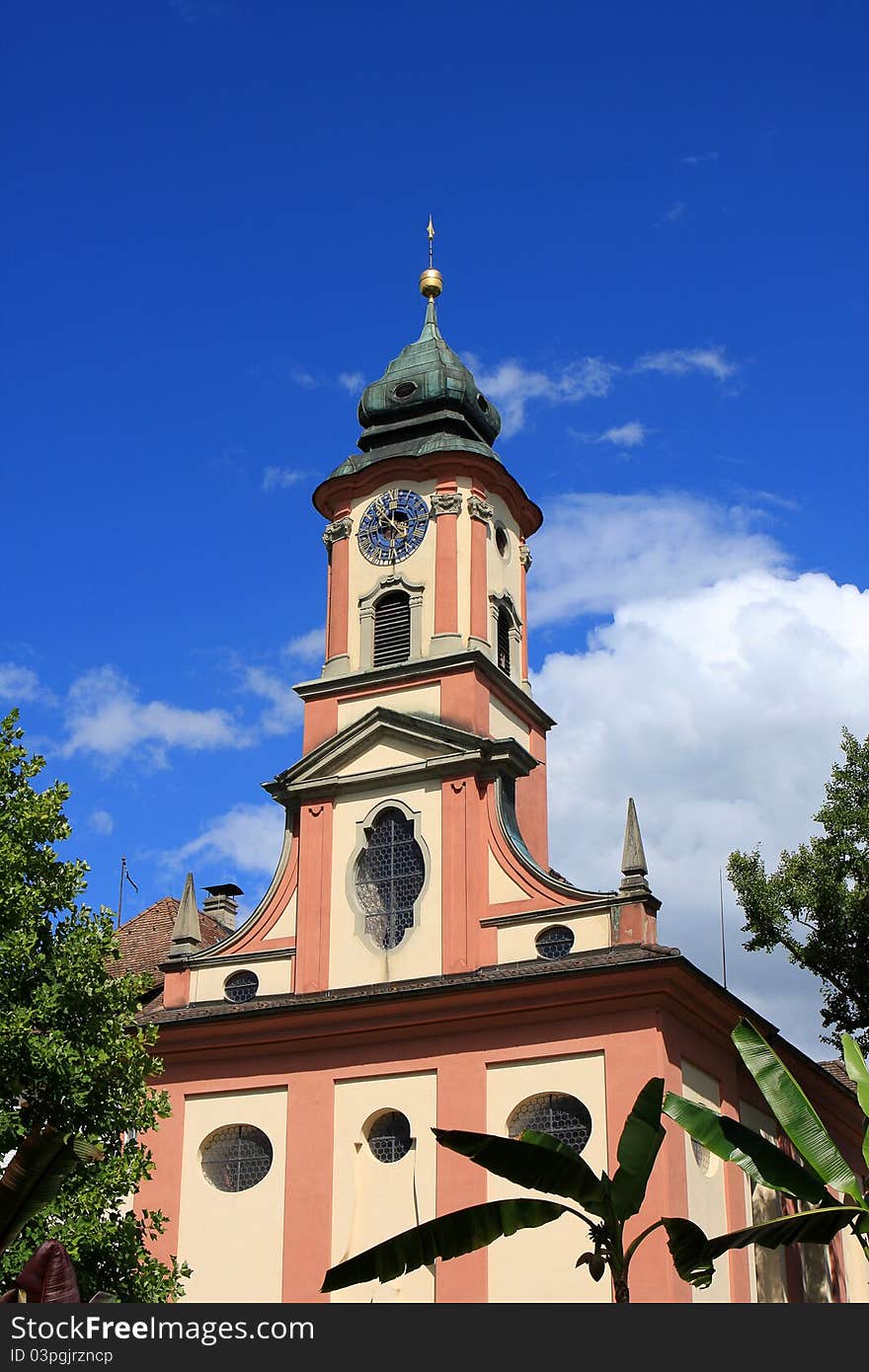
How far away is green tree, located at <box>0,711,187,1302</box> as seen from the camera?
2088cm

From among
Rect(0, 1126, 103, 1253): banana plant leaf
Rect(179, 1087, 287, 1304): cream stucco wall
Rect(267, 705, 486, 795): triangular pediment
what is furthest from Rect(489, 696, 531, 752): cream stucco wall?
Rect(0, 1126, 103, 1253): banana plant leaf

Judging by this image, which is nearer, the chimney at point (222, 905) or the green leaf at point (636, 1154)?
the green leaf at point (636, 1154)

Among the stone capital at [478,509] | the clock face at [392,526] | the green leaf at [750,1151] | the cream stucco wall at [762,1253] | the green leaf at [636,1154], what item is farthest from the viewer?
the clock face at [392,526]

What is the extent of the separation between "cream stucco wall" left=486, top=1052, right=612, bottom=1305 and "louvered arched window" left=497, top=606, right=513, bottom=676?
29.9 ft

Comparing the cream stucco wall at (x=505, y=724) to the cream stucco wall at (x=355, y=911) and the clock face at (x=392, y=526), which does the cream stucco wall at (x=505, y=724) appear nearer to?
the cream stucco wall at (x=355, y=911)

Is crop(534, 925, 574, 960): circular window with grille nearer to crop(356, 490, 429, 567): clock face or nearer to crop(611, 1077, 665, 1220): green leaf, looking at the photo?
crop(356, 490, 429, 567): clock face

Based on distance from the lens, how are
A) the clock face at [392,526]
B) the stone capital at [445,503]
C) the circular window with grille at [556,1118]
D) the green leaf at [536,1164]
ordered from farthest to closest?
the clock face at [392,526]
the stone capital at [445,503]
the circular window with grille at [556,1118]
the green leaf at [536,1164]

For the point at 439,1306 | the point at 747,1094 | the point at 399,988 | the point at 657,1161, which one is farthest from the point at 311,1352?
the point at 747,1094

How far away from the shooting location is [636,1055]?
82.3ft

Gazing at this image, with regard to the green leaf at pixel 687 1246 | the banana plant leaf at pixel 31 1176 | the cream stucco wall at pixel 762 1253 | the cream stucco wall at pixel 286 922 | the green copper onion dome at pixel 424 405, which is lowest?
the green leaf at pixel 687 1246

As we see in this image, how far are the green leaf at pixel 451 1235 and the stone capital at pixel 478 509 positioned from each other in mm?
17123

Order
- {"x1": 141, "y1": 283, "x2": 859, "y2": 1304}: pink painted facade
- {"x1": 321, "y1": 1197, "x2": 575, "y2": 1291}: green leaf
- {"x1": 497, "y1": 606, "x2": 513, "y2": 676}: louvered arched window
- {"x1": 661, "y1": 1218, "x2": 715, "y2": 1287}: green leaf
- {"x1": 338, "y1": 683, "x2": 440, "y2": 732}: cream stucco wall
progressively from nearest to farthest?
{"x1": 321, "y1": 1197, "x2": 575, "y2": 1291}: green leaf < {"x1": 661, "y1": 1218, "x2": 715, "y2": 1287}: green leaf < {"x1": 141, "y1": 283, "x2": 859, "y2": 1304}: pink painted facade < {"x1": 338, "y1": 683, "x2": 440, "y2": 732}: cream stucco wall < {"x1": 497, "y1": 606, "x2": 513, "y2": 676}: louvered arched window

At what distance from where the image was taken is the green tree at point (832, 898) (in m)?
30.1

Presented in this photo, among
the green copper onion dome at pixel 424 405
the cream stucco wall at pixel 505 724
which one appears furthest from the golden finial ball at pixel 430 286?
the cream stucco wall at pixel 505 724
